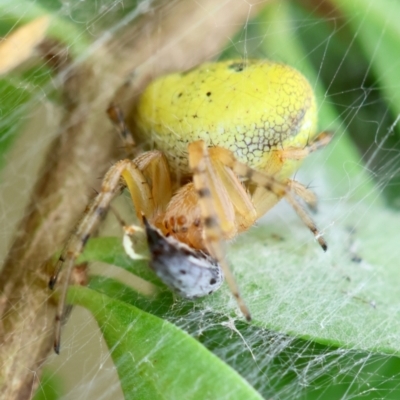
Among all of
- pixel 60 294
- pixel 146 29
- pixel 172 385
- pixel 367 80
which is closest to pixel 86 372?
pixel 60 294

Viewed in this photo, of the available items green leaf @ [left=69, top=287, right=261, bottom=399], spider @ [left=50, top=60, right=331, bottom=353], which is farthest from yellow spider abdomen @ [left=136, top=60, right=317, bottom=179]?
green leaf @ [left=69, top=287, right=261, bottom=399]

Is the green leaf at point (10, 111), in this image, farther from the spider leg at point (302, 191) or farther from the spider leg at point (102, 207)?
the spider leg at point (302, 191)

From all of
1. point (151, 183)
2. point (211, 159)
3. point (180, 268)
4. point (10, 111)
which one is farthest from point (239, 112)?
point (10, 111)

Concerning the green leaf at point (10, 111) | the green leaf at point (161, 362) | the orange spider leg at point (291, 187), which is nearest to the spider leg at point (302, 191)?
the orange spider leg at point (291, 187)

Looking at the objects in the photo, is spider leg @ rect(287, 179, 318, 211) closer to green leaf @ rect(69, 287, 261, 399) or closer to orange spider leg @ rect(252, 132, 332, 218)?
orange spider leg @ rect(252, 132, 332, 218)

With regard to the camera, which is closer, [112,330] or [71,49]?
[112,330]

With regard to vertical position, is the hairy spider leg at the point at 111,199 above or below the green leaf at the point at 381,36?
above

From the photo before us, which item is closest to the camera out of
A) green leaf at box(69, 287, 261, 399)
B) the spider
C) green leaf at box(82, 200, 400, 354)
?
green leaf at box(69, 287, 261, 399)

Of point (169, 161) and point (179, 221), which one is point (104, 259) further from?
point (169, 161)
